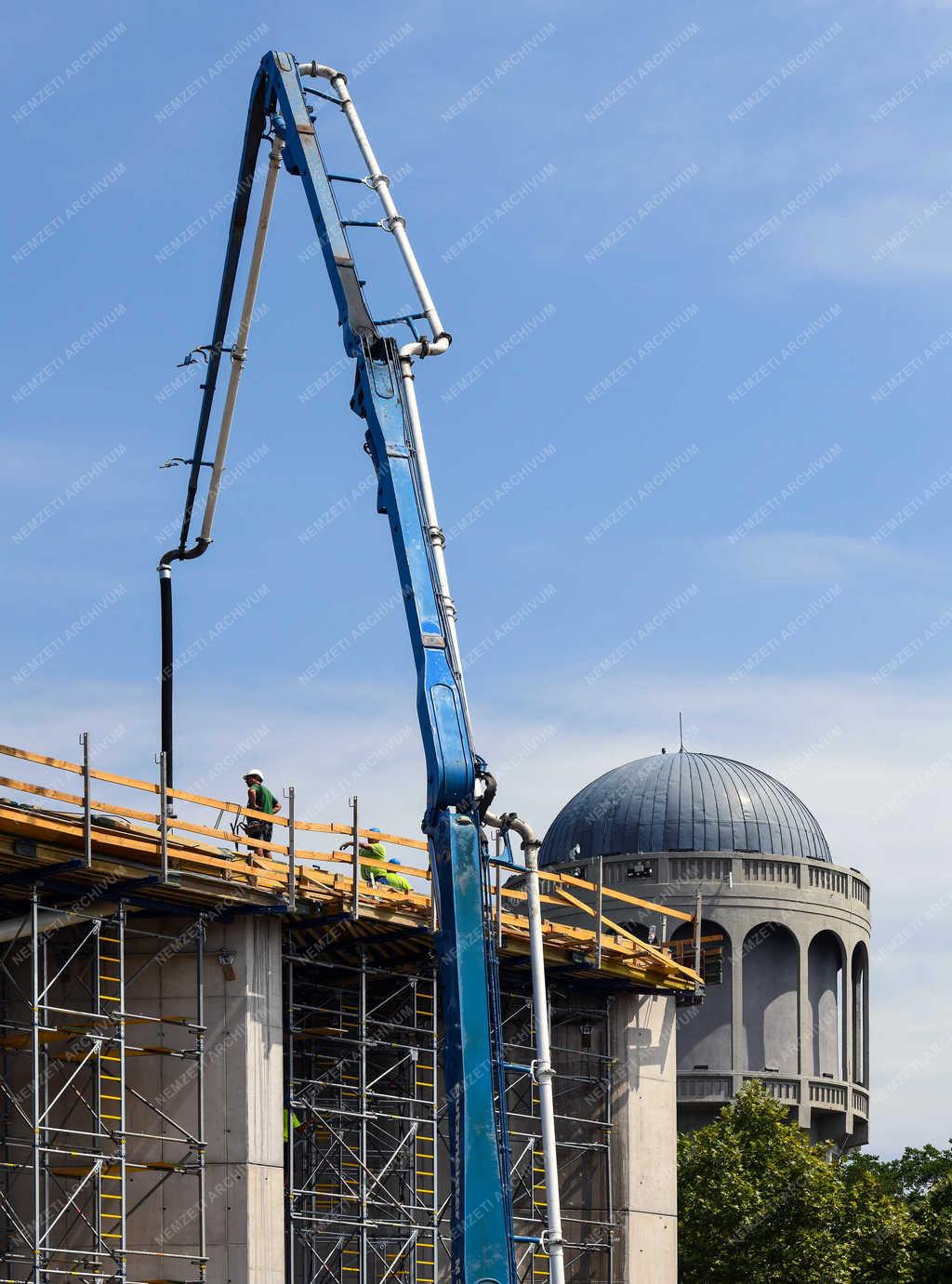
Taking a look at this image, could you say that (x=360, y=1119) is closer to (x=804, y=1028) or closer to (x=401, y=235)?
(x=401, y=235)

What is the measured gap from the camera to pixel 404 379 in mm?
30375

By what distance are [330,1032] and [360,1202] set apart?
2.99 meters

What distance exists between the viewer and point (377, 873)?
38.3 metres

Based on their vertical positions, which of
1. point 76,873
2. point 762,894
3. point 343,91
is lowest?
point 76,873

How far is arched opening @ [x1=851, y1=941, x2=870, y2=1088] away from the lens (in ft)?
245

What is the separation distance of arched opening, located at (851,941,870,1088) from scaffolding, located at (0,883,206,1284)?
4333 cm

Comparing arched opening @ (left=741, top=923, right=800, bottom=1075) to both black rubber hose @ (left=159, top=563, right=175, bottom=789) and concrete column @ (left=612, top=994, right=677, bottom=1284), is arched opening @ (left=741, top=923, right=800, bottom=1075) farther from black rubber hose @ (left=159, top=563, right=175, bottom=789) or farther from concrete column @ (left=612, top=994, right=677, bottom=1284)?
black rubber hose @ (left=159, top=563, right=175, bottom=789)

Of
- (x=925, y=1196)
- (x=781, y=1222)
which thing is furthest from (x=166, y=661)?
(x=925, y=1196)

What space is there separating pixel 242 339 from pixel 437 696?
1232 centimetres

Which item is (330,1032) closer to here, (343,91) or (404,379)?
(404,379)

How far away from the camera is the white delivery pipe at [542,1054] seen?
25969 millimetres

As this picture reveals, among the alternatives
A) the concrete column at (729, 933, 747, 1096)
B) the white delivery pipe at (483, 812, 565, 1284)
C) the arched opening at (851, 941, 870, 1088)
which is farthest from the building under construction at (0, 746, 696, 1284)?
the arched opening at (851, 941, 870, 1088)

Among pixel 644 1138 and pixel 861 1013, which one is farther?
pixel 861 1013

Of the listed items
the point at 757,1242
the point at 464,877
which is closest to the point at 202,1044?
the point at 464,877
